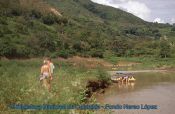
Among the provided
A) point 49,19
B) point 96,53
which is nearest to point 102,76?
point 96,53

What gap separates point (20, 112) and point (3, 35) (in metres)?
55.6

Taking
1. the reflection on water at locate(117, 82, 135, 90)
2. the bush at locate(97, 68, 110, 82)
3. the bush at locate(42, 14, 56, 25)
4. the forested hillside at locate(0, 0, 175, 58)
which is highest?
the bush at locate(42, 14, 56, 25)

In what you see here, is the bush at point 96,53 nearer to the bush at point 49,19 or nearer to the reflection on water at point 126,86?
the bush at point 49,19

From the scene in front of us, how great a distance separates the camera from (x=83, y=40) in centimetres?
9288

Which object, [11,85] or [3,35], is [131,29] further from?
[11,85]

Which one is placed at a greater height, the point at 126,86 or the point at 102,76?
the point at 102,76

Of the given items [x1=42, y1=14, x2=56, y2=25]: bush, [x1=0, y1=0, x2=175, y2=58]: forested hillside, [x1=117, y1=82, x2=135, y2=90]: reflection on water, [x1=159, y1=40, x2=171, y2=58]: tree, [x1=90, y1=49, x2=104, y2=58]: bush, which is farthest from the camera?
[x1=159, y1=40, x2=171, y2=58]: tree

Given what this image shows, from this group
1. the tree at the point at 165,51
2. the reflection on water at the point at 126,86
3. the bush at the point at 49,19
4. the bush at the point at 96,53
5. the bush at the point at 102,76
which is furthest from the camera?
the tree at the point at 165,51

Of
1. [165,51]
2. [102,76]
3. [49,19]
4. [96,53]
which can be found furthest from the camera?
[165,51]

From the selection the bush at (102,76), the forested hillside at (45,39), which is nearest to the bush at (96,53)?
the forested hillside at (45,39)

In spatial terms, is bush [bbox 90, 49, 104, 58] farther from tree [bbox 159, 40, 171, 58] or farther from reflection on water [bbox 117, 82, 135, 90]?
reflection on water [bbox 117, 82, 135, 90]

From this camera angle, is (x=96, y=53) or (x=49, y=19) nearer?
(x=96, y=53)

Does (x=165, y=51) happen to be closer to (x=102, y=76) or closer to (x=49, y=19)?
(x=49, y=19)

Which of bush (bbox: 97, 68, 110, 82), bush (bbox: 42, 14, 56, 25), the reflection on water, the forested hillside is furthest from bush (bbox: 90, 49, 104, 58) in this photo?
bush (bbox: 97, 68, 110, 82)
